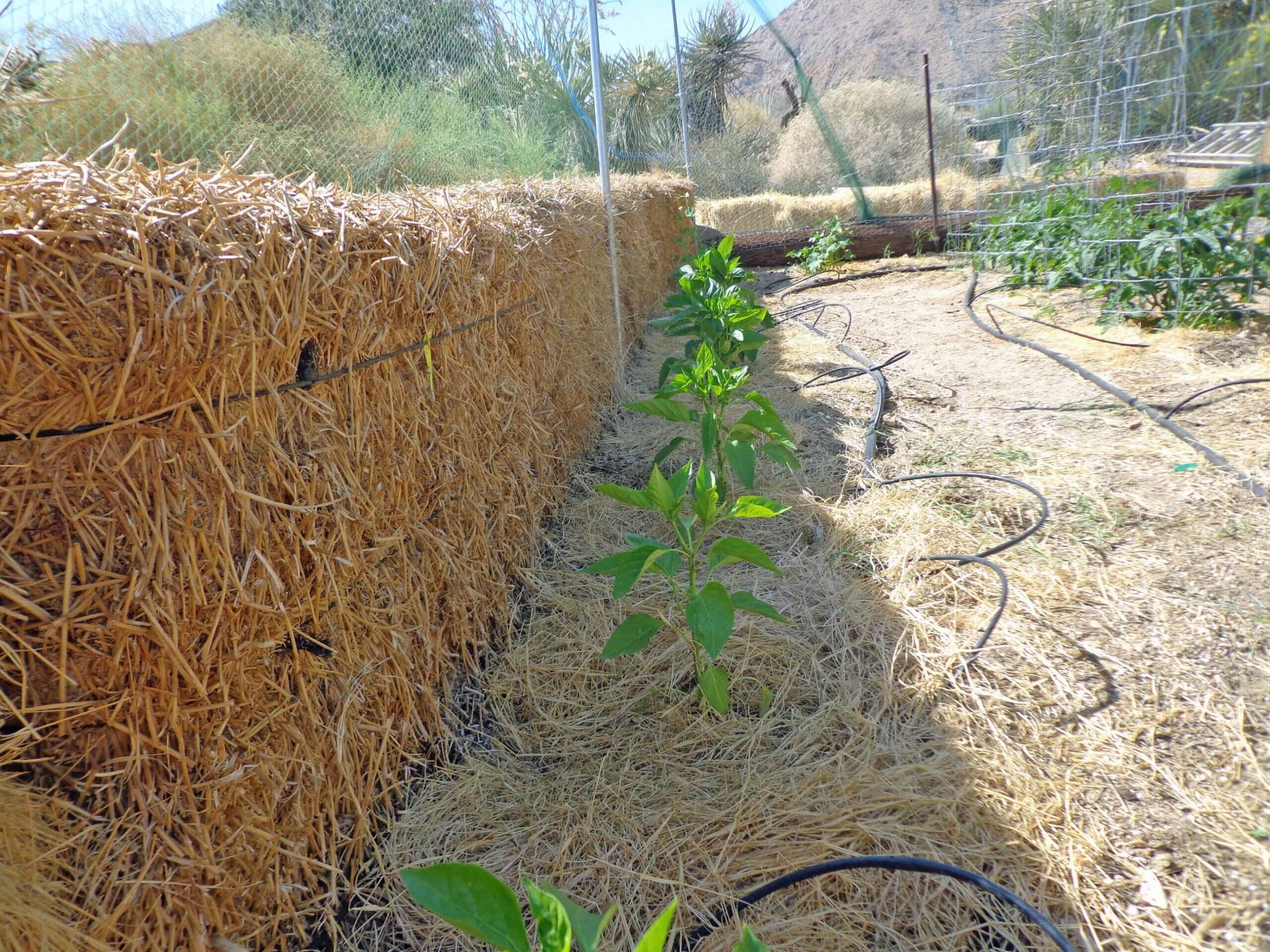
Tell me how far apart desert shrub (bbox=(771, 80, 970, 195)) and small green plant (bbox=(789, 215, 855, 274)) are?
7.09 metres

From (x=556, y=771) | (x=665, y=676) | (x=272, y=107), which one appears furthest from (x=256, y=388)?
(x=272, y=107)

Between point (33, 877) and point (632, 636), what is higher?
point (33, 877)

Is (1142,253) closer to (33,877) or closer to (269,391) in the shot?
(269,391)

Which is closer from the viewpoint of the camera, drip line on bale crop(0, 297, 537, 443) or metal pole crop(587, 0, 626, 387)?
drip line on bale crop(0, 297, 537, 443)

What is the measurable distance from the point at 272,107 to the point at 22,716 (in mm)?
2123

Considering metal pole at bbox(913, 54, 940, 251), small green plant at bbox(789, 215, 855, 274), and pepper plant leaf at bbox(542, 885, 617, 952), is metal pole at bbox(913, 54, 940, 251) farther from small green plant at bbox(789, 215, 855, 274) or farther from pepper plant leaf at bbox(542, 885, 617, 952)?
pepper plant leaf at bbox(542, 885, 617, 952)

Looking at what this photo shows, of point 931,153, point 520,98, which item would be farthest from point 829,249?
point 520,98

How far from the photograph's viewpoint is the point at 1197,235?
185 inches

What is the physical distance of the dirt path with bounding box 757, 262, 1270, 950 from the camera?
4.66ft

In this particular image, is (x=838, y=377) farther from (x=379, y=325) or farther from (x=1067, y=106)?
(x=1067, y=106)

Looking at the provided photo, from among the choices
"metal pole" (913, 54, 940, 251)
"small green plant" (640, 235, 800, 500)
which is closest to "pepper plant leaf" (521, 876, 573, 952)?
"small green plant" (640, 235, 800, 500)

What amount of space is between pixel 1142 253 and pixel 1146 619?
13.4ft

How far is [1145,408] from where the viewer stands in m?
3.48

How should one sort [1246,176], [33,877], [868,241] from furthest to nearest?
1. [868,241]
2. [1246,176]
3. [33,877]
